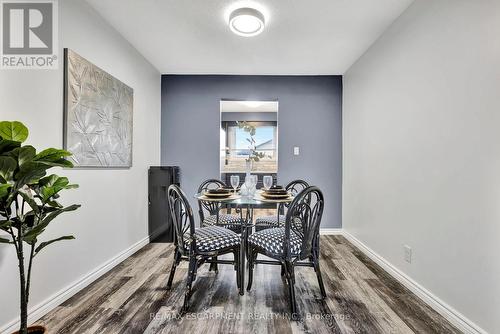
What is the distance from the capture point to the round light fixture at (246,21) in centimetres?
215

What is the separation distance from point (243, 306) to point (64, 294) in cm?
136

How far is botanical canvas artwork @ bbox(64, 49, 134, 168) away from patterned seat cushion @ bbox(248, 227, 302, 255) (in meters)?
1.57

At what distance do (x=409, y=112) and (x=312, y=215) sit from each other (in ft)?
4.21

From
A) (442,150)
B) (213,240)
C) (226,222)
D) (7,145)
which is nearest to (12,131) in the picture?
(7,145)

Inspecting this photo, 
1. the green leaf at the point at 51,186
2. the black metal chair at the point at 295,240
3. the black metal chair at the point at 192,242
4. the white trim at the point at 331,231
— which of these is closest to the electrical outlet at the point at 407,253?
the black metal chair at the point at 295,240

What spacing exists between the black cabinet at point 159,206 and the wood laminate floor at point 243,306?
2.70ft

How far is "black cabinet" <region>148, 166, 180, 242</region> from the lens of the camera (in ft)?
10.9

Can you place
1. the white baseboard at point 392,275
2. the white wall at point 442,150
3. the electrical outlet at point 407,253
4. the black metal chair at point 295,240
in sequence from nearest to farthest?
the white wall at point 442,150, the white baseboard at point 392,275, the black metal chair at point 295,240, the electrical outlet at point 407,253

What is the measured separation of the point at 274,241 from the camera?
1855mm

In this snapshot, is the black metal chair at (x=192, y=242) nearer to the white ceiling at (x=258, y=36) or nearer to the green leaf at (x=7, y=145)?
the green leaf at (x=7, y=145)

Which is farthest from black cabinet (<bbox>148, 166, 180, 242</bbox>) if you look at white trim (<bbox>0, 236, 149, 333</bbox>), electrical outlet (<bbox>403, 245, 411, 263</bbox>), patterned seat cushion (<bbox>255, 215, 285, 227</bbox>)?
electrical outlet (<bbox>403, 245, 411, 263</bbox>)

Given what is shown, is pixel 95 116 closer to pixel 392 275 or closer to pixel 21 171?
pixel 21 171

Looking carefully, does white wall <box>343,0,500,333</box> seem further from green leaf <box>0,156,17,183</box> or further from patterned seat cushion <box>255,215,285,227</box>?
green leaf <box>0,156,17,183</box>

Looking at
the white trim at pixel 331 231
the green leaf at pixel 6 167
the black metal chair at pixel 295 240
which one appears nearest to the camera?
the green leaf at pixel 6 167
